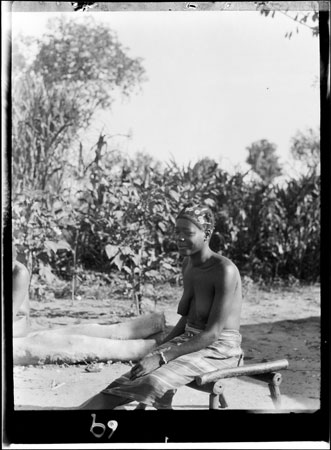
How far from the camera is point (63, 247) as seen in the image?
452 centimetres

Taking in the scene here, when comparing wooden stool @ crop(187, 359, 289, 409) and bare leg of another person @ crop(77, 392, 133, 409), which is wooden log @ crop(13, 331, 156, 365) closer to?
bare leg of another person @ crop(77, 392, 133, 409)

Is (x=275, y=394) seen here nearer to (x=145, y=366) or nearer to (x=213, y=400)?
(x=213, y=400)

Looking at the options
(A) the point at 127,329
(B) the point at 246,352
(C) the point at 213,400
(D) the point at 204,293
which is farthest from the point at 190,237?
(C) the point at 213,400

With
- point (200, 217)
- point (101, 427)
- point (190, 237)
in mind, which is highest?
point (200, 217)

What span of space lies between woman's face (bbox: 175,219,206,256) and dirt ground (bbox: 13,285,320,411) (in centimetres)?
37

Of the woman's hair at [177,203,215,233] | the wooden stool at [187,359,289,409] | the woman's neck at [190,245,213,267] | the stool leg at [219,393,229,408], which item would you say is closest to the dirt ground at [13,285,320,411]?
the stool leg at [219,393,229,408]

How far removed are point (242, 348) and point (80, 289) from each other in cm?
115

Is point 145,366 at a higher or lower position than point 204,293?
lower

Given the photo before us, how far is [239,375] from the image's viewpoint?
4105 mm

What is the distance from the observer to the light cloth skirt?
4.02 meters

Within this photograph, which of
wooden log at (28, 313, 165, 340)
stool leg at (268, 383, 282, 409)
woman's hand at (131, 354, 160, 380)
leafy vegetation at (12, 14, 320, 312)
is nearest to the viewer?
woman's hand at (131, 354, 160, 380)

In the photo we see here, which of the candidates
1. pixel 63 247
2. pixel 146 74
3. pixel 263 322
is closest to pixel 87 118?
pixel 146 74

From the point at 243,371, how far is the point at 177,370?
0.39m

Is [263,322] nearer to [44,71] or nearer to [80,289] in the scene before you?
[80,289]
